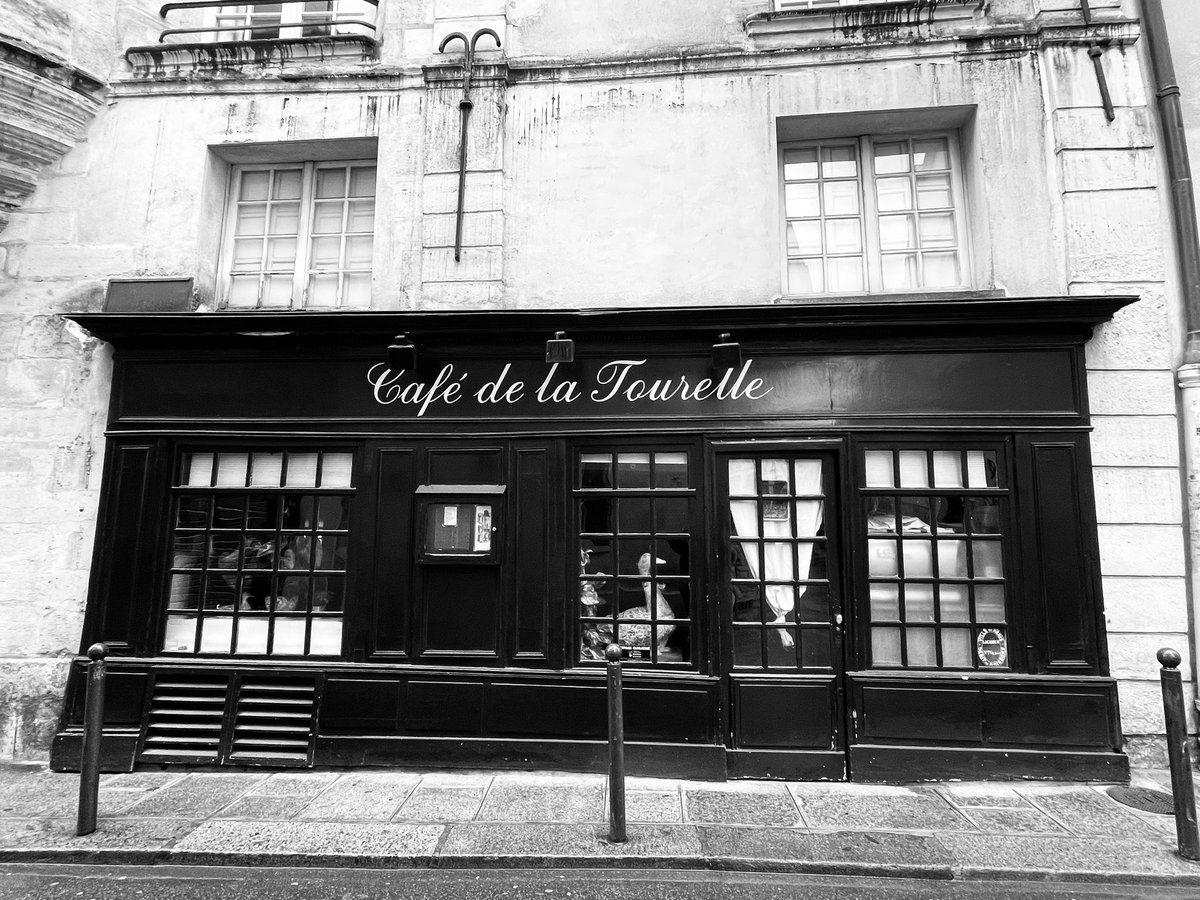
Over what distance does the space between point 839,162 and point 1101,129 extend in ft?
7.20

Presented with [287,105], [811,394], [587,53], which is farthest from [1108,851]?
[287,105]

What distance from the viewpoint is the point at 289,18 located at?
7078 millimetres

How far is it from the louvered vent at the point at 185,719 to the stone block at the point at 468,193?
Answer: 15.5ft

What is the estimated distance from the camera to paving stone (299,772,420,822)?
467 centimetres

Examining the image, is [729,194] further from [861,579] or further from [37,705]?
[37,705]

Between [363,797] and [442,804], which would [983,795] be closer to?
[442,804]

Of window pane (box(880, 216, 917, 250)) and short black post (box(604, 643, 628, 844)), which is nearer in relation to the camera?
short black post (box(604, 643, 628, 844))

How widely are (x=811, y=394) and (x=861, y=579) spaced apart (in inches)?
63.7

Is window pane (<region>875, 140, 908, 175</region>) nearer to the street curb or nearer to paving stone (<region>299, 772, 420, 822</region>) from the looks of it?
the street curb

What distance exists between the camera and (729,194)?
616 cm

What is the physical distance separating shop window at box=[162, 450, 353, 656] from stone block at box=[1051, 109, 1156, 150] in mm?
7089

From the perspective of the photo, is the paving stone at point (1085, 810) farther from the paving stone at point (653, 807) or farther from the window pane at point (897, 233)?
the window pane at point (897, 233)

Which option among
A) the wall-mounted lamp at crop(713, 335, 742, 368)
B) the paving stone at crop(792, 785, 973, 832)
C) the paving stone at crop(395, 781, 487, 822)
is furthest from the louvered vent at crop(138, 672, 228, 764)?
the wall-mounted lamp at crop(713, 335, 742, 368)

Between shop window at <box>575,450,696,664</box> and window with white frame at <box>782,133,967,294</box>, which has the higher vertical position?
window with white frame at <box>782,133,967,294</box>
